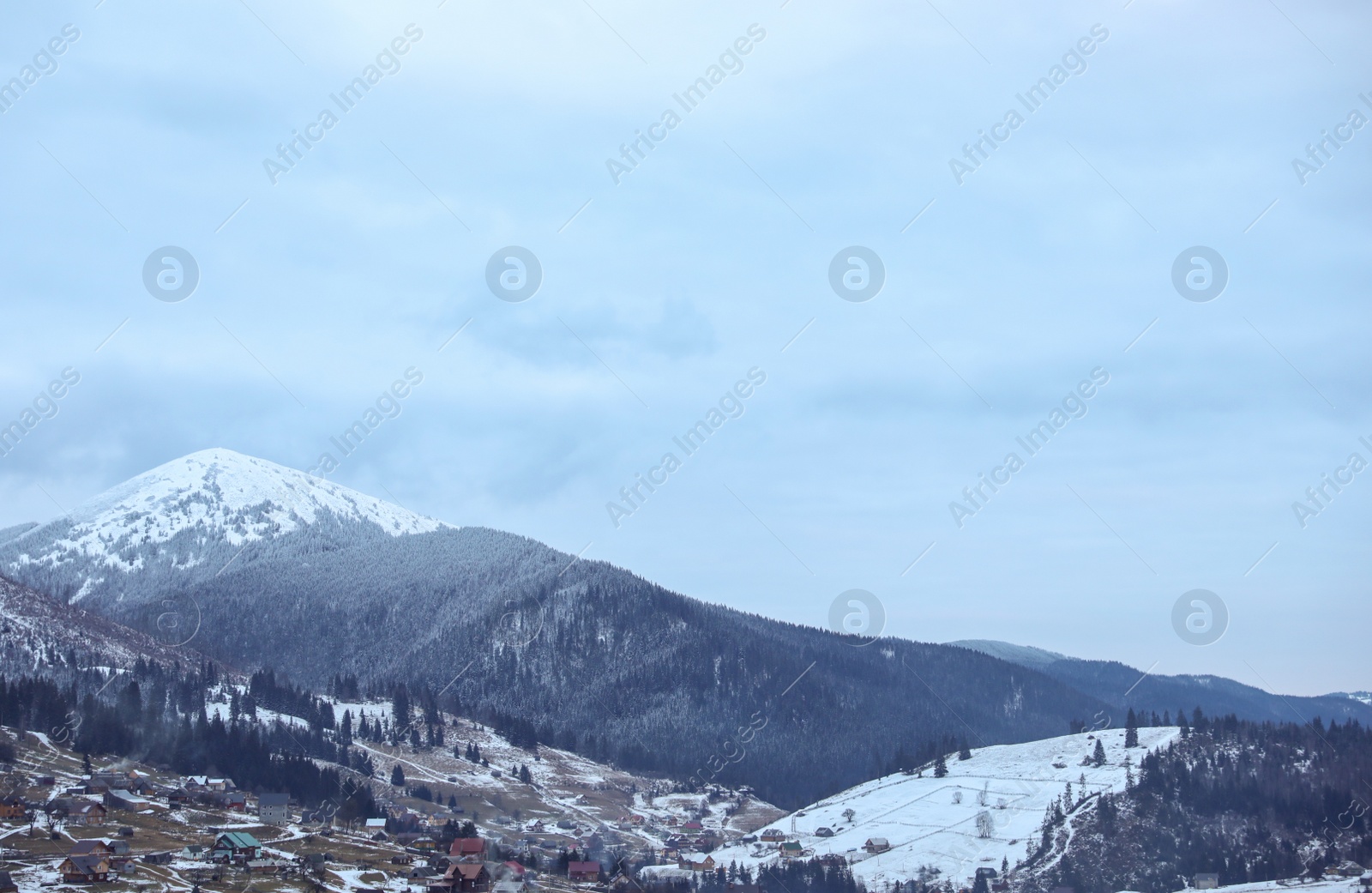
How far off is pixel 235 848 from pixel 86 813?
24.2m

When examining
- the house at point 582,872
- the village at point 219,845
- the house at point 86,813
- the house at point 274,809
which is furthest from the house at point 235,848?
the house at point 582,872

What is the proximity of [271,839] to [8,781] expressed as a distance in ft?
113

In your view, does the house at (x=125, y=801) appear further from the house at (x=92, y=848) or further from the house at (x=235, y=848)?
the house at (x=92, y=848)

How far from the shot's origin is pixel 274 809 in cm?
16462

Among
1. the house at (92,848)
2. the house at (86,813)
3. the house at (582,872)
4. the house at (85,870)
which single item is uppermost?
the house at (86,813)

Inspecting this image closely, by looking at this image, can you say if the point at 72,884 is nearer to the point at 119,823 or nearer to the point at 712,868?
the point at 119,823

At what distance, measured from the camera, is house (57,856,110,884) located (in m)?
111

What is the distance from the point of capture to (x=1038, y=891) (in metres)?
183

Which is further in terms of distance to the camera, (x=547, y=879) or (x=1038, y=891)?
(x=1038, y=891)

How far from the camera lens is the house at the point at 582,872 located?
155 metres

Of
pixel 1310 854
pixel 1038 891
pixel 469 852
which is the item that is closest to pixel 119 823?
pixel 469 852

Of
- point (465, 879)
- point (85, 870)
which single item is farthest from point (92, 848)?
point (465, 879)

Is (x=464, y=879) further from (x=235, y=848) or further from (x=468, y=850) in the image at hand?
(x=235, y=848)

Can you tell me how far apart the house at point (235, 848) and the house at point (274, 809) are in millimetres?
Answer: 28786
